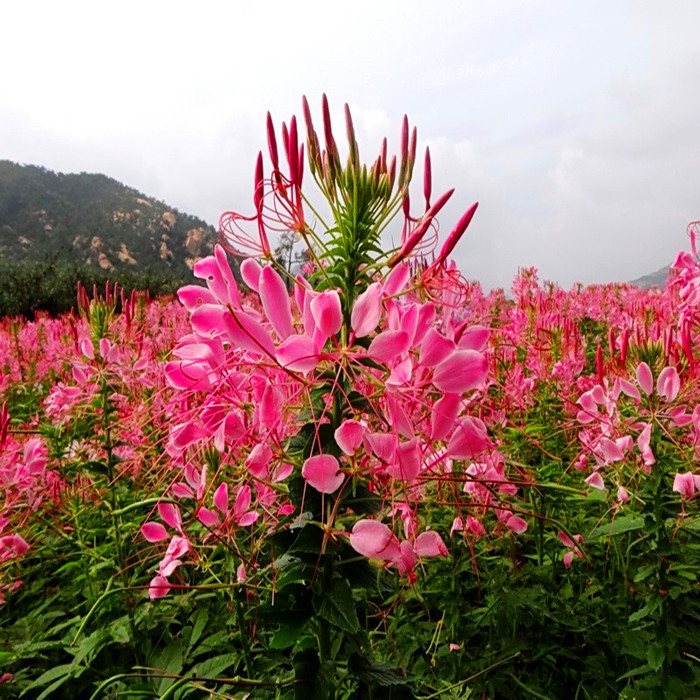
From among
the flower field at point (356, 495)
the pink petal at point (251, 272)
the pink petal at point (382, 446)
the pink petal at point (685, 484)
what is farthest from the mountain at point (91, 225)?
the pink petal at point (382, 446)

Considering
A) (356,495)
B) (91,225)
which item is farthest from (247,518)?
(91,225)

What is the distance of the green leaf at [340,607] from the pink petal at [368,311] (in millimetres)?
473

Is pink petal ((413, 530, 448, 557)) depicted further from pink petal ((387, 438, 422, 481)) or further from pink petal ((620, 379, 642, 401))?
pink petal ((620, 379, 642, 401))

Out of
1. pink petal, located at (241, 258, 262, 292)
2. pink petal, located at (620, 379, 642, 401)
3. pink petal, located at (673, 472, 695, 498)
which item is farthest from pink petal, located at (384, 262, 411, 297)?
pink petal, located at (673, 472, 695, 498)

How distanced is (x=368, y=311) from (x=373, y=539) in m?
0.39

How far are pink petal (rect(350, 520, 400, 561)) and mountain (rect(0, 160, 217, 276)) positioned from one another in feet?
127

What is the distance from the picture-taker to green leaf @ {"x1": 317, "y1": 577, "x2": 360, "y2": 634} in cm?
88

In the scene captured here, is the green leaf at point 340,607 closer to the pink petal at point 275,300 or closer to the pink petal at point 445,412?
the pink petal at point 445,412

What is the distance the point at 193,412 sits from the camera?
1033mm

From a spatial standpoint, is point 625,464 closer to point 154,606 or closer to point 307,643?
point 307,643

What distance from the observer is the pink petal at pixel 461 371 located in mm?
846

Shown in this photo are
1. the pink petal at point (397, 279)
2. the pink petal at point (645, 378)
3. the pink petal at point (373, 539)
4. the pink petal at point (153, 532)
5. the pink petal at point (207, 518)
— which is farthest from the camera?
the pink petal at point (645, 378)

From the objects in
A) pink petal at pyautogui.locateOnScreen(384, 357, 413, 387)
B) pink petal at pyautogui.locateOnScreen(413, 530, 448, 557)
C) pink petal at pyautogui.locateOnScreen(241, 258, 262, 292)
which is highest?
pink petal at pyautogui.locateOnScreen(241, 258, 262, 292)

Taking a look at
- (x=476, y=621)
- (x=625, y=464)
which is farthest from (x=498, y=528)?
(x=625, y=464)
